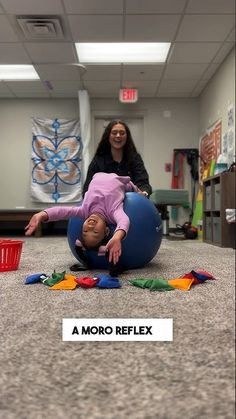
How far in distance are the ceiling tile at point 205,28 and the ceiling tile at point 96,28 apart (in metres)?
0.45

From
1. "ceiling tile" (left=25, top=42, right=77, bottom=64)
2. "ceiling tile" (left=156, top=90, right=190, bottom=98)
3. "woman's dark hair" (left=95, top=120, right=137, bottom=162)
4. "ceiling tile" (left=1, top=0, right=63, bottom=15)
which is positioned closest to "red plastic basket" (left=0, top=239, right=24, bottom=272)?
"woman's dark hair" (left=95, top=120, right=137, bottom=162)

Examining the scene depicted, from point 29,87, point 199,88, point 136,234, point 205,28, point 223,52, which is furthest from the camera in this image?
point 199,88

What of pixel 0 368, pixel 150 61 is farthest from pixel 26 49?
pixel 0 368

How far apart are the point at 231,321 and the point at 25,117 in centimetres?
407

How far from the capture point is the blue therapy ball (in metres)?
1.28

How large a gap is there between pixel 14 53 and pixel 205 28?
148 cm

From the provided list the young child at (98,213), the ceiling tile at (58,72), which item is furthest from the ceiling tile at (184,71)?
the young child at (98,213)

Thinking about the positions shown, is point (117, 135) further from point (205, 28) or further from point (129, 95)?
point (129, 95)

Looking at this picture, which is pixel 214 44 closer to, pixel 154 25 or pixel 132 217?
pixel 154 25

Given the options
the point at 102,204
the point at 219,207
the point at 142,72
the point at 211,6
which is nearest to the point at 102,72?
the point at 142,72

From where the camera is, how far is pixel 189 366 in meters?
0.48

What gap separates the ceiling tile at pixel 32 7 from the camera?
7.61 ft

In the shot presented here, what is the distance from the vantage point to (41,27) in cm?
261

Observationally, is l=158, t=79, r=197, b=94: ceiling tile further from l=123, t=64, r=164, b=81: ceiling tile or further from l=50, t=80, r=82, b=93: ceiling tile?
l=50, t=80, r=82, b=93: ceiling tile
